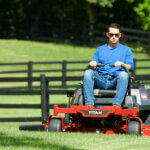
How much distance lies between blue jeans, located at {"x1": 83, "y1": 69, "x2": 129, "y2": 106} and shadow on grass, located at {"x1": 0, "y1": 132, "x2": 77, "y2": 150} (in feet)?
4.27

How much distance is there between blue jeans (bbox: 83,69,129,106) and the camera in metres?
8.13

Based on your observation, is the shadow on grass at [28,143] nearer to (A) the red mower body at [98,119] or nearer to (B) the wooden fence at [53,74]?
(A) the red mower body at [98,119]

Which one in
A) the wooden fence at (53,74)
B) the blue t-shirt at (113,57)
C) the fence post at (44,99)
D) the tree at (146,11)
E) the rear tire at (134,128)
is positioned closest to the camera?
the rear tire at (134,128)

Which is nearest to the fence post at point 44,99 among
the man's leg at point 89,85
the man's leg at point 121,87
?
the man's leg at point 89,85

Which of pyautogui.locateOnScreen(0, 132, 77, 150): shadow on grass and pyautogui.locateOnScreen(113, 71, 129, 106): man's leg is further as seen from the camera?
pyautogui.locateOnScreen(113, 71, 129, 106): man's leg

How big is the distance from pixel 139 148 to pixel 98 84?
2108mm

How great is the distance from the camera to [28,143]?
675 centimetres

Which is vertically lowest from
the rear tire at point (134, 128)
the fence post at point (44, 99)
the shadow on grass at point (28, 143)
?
the shadow on grass at point (28, 143)

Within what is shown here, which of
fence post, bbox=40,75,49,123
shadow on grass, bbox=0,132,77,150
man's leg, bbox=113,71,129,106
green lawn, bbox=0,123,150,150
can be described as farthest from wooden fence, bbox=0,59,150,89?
shadow on grass, bbox=0,132,77,150

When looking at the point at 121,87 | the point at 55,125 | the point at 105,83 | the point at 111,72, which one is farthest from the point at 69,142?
the point at 111,72

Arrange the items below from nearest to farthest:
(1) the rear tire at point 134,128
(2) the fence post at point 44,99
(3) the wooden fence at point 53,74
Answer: (1) the rear tire at point 134,128
(2) the fence post at point 44,99
(3) the wooden fence at point 53,74

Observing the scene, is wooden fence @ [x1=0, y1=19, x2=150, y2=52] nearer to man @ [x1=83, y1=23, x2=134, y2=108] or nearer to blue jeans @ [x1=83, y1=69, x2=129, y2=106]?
man @ [x1=83, y1=23, x2=134, y2=108]

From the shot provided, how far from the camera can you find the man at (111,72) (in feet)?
26.8

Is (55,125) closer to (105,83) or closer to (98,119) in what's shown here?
(98,119)
